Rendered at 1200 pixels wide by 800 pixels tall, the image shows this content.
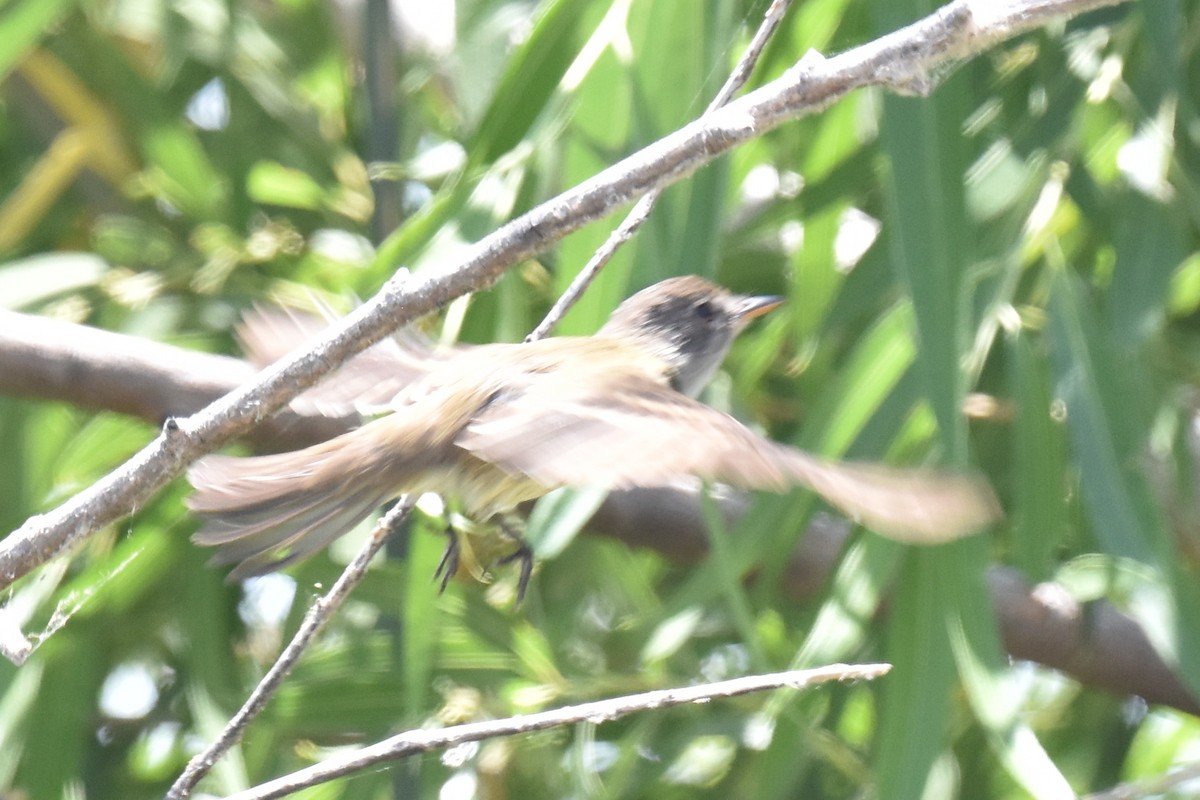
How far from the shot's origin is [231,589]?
2.70 metres

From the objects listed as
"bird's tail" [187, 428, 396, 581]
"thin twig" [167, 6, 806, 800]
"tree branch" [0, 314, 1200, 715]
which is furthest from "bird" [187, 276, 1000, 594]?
"tree branch" [0, 314, 1200, 715]

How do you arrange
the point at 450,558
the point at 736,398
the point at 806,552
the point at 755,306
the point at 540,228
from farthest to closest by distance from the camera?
the point at 736,398 < the point at 806,552 < the point at 755,306 < the point at 450,558 < the point at 540,228

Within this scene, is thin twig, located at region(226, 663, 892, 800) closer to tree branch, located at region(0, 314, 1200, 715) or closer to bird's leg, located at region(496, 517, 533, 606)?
bird's leg, located at region(496, 517, 533, 606)

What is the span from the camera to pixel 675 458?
1448mm

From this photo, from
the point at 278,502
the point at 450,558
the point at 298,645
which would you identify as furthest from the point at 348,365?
the point at 298,645

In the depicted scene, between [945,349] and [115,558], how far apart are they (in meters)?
1.20

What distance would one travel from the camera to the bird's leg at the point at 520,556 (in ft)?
5.98

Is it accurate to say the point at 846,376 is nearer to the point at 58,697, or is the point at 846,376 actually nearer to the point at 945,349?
the point at 945,349

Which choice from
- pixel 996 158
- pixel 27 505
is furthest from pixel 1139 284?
pixel 27 505

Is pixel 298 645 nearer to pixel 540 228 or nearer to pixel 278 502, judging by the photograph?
pixel 278 502

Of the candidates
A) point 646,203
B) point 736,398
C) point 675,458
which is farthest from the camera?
point 736,398

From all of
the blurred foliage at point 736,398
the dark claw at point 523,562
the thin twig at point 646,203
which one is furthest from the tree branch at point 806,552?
the thin twig at point 646,203

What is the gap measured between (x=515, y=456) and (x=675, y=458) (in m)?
0.17

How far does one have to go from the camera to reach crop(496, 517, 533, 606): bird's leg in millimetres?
1824
